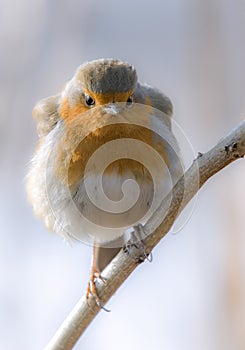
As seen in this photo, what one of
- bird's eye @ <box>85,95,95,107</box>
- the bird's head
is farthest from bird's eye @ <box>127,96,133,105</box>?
bird's eye @ <box>85,95,95,107</box>

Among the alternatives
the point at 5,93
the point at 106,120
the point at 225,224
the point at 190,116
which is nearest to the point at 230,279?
the point at 225,224

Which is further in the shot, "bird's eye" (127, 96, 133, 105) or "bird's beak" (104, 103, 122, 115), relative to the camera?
"bird's eye" (127, 96, 133, 105)

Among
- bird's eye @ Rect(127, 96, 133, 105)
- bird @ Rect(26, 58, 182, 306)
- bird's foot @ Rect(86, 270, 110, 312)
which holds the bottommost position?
bird's foot @ Rect(86, 270, 110, 312)

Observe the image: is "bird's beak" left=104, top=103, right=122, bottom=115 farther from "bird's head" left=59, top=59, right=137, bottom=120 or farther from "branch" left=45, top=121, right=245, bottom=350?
"branch" left=45, top=121, right=245, bottom=350

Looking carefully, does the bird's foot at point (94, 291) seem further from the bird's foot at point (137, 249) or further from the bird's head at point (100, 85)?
the bird's head at point (100, 85)

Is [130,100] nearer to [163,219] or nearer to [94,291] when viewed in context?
[163,219]

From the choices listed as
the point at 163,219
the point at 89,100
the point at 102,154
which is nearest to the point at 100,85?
the point at 89,100

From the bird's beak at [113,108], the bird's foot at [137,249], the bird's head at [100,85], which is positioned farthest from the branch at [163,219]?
the bird's head at [100,85]
